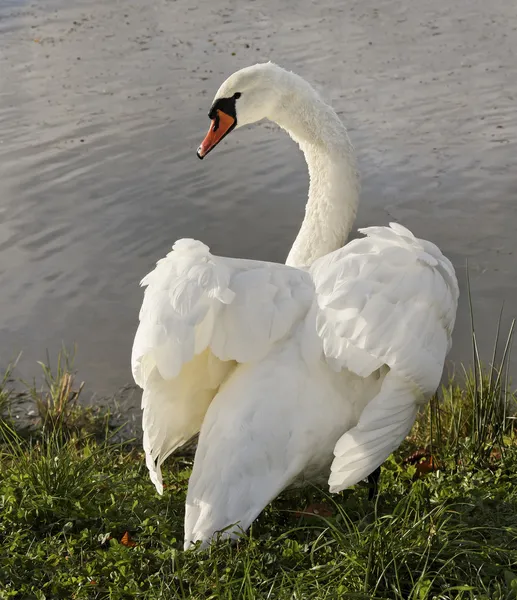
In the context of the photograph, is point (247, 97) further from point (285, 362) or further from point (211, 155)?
point (211, 155)

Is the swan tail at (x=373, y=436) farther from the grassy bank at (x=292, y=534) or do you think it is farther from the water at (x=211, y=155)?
the water at (x=211, y=155)

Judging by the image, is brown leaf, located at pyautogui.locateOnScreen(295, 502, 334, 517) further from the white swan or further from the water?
the water

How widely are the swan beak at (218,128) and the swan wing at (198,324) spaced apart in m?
1.35

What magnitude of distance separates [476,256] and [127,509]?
13.8ft

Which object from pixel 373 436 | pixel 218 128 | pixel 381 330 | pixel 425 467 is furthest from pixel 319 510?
pixel 218 128

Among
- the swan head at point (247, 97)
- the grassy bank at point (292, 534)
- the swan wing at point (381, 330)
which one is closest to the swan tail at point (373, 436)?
the swan wing at point (381, 330)

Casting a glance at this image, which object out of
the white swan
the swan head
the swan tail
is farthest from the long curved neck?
the swan tail

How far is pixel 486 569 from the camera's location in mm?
2777

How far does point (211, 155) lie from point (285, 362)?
19.8 feet

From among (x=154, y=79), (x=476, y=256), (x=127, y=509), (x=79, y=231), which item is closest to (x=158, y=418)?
(x=127, y=509)

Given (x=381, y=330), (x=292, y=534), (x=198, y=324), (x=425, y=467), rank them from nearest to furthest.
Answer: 1. (x=381, y=330)
2. (x=198, y=324)
3. (x=292, y=534)
4. (x=425, y=467)

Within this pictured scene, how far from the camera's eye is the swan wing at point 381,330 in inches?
119

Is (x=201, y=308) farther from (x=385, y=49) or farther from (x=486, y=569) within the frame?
(x=385, y=49)

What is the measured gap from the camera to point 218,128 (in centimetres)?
475
